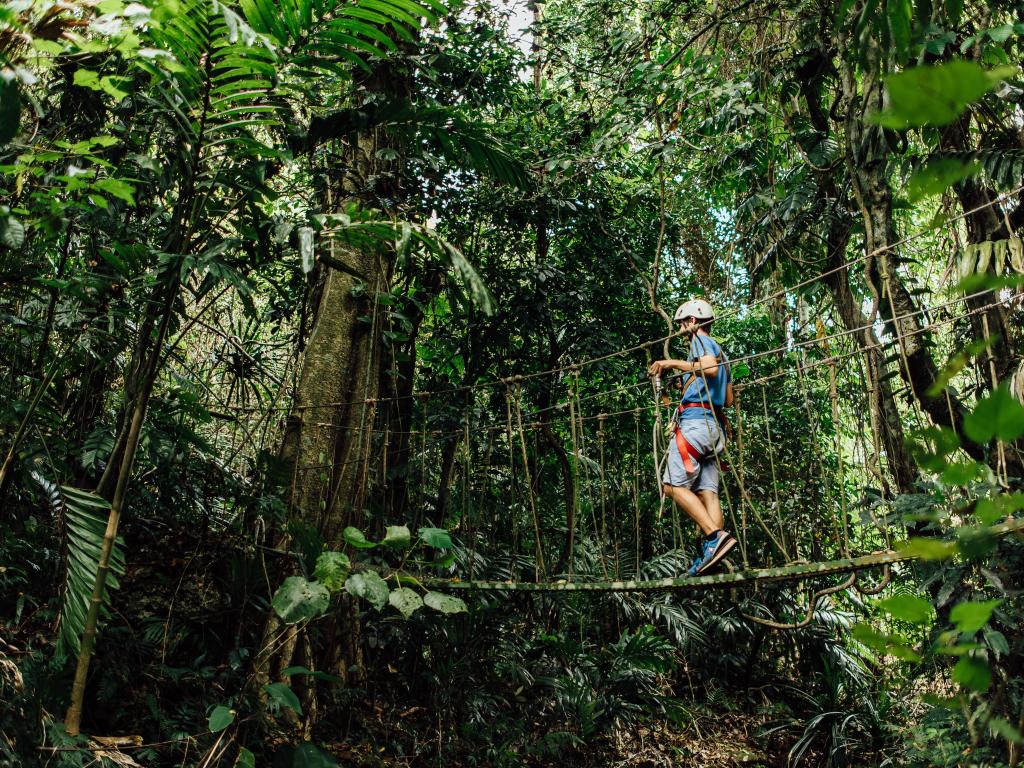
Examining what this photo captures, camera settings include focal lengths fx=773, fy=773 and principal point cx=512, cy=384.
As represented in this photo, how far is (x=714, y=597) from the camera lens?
4504 millimetres

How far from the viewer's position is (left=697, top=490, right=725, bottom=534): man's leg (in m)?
2.52

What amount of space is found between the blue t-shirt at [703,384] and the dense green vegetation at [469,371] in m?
0.18

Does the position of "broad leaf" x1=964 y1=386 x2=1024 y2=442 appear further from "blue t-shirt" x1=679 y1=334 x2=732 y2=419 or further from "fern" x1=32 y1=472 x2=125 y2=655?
"blue t-shirt" x1=679 y1=334 x2=732 y2=419

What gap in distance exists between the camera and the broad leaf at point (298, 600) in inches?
65.9

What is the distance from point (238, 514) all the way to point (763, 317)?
3343 millimetres

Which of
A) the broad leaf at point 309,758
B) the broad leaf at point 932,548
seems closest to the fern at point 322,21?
the broad leaf at point 309,758

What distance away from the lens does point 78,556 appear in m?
1.70

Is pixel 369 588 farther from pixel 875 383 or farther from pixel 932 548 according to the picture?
pixel 875 383

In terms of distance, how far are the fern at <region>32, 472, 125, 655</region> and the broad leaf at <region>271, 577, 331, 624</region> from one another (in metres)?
0.34

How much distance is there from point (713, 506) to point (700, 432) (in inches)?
9.8

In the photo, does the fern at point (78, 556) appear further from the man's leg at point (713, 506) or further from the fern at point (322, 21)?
the man's leg at point (713, 506)

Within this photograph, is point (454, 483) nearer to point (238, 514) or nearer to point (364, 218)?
point (238, 514)

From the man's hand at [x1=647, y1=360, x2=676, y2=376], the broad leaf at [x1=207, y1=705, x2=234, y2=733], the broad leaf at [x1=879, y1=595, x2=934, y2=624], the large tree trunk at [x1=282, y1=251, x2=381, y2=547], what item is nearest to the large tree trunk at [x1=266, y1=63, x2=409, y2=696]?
the large tree trunk at [x1=282, y1=251, x2=381, y2=547]

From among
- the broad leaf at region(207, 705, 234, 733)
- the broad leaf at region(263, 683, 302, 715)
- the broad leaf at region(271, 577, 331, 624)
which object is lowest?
the broad leaf at region(207, 705, 234, 733)
